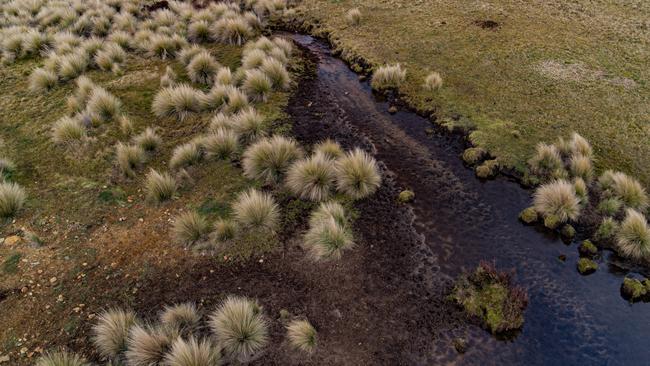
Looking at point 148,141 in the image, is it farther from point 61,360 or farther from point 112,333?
point 61,360

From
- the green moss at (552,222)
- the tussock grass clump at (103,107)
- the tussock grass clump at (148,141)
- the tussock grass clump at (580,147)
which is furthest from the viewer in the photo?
the tussock grass clump at (103,107)

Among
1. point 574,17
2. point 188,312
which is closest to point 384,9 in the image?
point 574,17

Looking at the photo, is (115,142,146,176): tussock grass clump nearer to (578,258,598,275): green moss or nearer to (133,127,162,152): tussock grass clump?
(133,127,162,152): tussock grass clump

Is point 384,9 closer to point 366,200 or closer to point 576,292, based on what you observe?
point 366,200

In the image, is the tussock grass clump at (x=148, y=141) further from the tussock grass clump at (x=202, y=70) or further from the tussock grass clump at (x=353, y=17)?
the tussock grass clump at (x=353, y=17)

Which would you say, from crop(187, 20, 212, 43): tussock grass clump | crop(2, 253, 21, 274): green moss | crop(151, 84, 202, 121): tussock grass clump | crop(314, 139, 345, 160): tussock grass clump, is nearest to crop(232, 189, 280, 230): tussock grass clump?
crop(314, 139, 345, 160): tussock grass clump

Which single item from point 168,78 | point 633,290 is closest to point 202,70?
point 168,78

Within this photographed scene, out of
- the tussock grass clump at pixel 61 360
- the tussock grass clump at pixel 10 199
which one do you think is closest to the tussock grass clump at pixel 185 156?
the tussock grass clump at pixel 10 199
